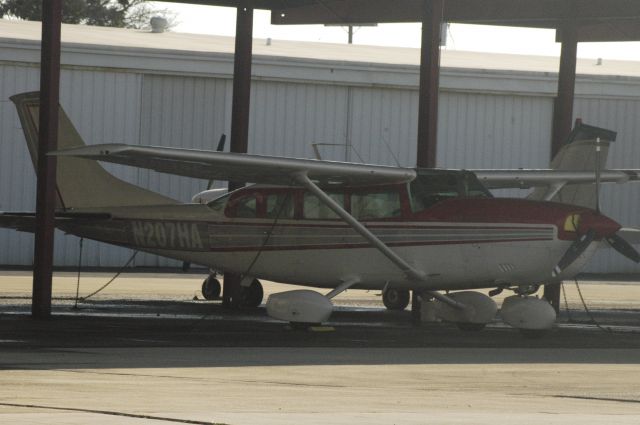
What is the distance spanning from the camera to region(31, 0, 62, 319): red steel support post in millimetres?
16875

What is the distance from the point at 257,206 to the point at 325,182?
42.7 inches

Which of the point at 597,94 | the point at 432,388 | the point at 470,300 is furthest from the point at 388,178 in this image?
the point at 597,94

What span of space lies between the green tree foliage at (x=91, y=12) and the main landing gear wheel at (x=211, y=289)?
4397 cm

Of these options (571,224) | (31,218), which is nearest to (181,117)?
(31,218)

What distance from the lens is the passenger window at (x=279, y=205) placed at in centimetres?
1736

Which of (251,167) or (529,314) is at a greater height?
(251,167)

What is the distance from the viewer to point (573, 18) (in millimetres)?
22188

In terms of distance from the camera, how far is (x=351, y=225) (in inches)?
641

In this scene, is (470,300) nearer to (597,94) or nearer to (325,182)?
(325,182)

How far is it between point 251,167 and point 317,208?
5.27 ft

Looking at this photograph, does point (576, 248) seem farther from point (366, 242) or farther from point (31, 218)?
point (31, 218)

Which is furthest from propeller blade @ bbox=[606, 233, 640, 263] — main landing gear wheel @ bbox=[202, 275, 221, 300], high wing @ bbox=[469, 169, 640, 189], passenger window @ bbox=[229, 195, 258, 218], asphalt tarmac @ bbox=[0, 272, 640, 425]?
main landing gear wheel @ bbox=[202, 275, 221, 300]

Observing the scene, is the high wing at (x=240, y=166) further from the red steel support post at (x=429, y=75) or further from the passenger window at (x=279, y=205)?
the red steel support post at (x=429, y=75)

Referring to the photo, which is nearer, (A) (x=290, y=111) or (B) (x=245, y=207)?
(B) (x=245, y=207)
